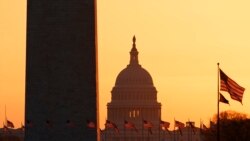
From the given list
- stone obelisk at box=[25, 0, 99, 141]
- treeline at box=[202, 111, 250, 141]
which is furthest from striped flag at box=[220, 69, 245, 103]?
treeline at box=[202, 111, 250, 141]

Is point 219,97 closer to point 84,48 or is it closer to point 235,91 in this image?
point 235,91

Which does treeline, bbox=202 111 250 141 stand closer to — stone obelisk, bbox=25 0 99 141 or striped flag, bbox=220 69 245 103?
stone obelisk, bbox=25 0 99 141

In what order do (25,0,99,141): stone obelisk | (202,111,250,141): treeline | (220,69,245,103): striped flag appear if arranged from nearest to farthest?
(220,69,245,103): striped flag → (25,0,99,141): stone obelisk → (202,111,250,141): treeline

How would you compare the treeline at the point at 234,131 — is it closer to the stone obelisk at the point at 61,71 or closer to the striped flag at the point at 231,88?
the stone obelisk at the point at 61,71

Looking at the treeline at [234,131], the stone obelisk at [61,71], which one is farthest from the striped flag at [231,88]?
the treeline at [234,131]

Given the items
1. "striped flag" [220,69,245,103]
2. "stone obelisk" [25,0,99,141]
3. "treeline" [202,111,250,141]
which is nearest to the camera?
"striped flag" [220,69,245,103]

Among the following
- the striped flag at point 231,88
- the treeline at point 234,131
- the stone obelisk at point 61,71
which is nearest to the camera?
the striped flag at point 231,88

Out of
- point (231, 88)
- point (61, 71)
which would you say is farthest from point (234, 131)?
point (231, 88)

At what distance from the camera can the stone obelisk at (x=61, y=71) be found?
9631 centimetres

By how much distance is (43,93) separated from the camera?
9806 centimetres

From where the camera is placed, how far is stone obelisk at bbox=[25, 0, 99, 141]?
9631cm

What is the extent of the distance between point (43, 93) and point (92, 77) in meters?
3.92

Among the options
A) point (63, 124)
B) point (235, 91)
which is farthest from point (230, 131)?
point (235, 91)

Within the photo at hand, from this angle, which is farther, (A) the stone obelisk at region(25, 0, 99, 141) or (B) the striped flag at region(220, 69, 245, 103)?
(A) the stone obelisk at region(25, 0, 99, 141)
